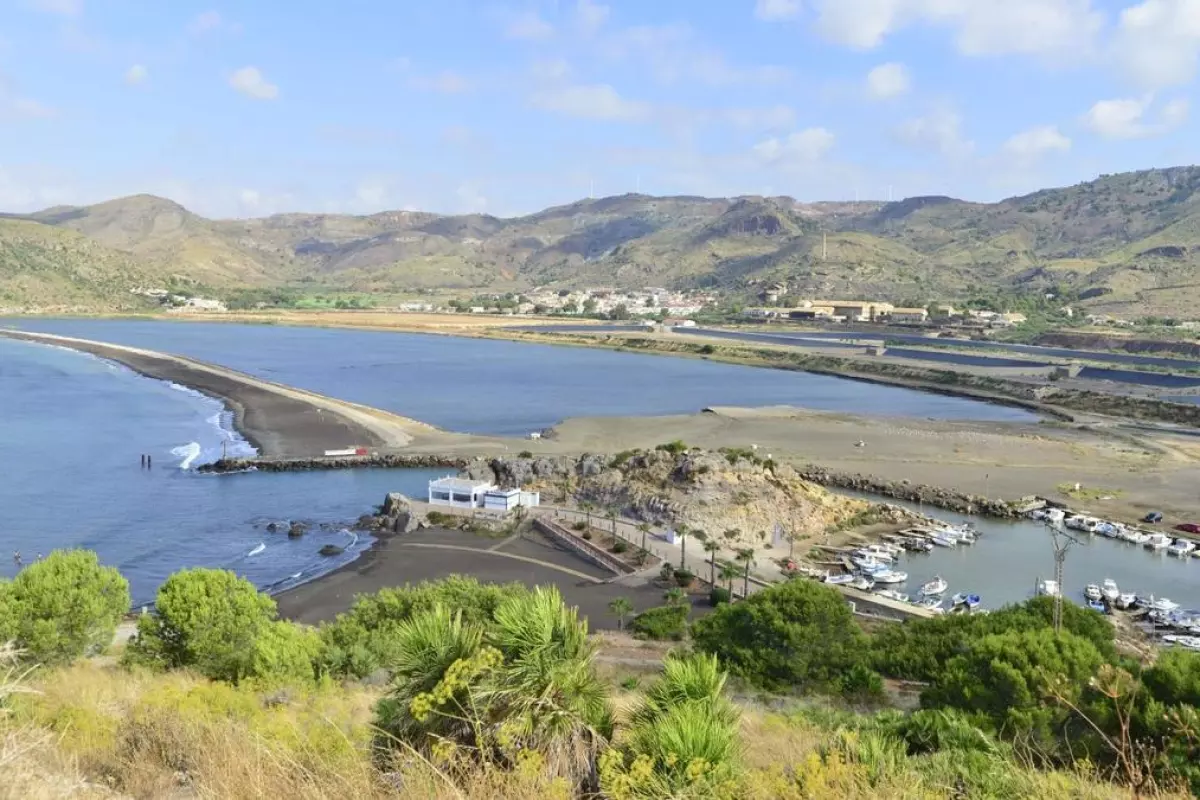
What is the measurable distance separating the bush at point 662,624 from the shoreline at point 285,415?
102 ft

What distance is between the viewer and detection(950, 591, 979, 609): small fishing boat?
29188 millimetres

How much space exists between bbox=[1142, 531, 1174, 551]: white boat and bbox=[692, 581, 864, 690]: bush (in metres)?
23.3

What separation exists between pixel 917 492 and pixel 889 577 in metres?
13.0

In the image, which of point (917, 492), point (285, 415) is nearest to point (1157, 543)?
point (917, 492)

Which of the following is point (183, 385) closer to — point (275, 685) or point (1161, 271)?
point (275, 685)

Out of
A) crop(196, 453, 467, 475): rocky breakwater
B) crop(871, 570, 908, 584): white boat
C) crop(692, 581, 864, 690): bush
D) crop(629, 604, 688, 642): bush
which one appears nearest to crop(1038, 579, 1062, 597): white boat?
crop(871, 570, 908, 584): white boat

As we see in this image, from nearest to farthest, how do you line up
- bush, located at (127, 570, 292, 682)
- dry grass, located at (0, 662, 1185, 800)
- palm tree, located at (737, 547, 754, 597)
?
dry grass, located at (0, 662, 1185, 800) < bush, located at (127, 570, 292, 682) < palm tree, located at (737, 547, 754, 597)

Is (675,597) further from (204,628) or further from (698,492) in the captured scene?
(204,628)

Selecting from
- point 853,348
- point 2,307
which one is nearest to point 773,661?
point 853,348

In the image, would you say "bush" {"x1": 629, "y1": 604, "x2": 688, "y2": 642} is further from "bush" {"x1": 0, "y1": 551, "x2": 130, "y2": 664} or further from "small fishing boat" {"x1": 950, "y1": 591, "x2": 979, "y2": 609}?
"bush" {"x1": 0, "y1": 551, "x2": 130, "y2": 664}

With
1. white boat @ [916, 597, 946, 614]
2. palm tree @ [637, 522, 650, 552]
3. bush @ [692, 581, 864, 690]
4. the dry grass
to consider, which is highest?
the dry grass

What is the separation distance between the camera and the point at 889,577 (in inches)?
1254

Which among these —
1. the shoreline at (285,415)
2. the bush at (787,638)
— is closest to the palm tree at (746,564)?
the bush at (787,638)

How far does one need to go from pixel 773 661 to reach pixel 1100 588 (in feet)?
59.8
